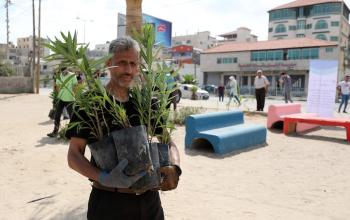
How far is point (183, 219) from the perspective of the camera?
12.1 feet

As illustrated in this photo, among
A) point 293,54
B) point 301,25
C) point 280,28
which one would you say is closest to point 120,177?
point 293,54

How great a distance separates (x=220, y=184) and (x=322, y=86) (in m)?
6.89

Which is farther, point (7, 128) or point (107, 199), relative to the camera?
point (7, 128)

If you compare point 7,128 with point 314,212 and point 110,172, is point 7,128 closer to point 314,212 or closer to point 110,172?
point 314,212

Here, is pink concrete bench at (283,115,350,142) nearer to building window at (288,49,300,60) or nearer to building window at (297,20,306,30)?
building window at (288,49,300,60)

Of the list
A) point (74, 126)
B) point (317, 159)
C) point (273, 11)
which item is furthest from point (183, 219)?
point (273, 11)

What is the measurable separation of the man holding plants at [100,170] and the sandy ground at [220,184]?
1.99 m

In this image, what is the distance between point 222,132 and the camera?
23.3ft

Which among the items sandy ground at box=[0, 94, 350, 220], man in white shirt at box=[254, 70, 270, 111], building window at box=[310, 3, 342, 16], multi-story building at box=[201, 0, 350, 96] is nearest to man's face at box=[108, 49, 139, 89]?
sandy ground at box=[0, 94, 350, 220]

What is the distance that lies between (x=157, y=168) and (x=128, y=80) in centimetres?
46

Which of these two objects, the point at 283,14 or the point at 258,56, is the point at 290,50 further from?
the point at 283,14

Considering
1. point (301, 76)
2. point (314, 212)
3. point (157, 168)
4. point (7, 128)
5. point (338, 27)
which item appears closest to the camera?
point (157, 168)

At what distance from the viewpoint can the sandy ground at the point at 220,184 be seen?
3904 mm

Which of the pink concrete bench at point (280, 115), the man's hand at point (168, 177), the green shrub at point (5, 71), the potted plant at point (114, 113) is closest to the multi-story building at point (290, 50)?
the green shrub at point (5, 71)
